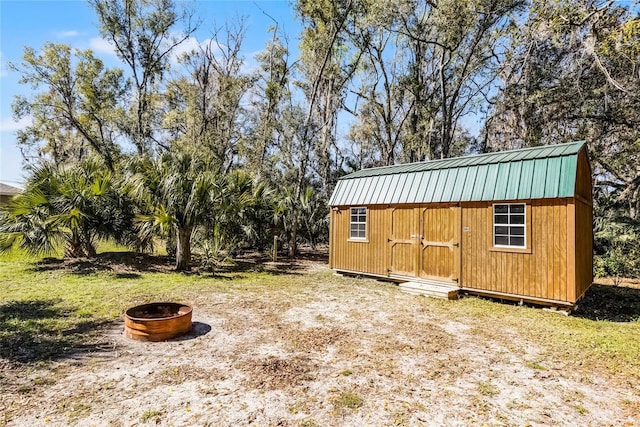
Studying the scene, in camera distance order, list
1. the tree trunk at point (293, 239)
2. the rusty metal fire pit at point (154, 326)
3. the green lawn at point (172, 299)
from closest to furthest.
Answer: the green lawn at point (172, 299) → the rusty metal fire pit at point (154, 326) → the tree trunk at point (293, 239)

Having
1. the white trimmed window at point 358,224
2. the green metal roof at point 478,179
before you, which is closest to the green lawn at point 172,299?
the white trimmed window at point 358,224

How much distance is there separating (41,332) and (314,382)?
13.2ft

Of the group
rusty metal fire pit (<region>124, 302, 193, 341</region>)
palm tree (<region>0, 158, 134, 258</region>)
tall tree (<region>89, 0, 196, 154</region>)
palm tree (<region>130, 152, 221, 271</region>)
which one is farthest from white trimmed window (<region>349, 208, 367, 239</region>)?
tall tree (<region>89, 0, 196, 154</region>)

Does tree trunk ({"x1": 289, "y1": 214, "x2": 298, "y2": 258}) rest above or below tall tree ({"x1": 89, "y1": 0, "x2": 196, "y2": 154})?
below

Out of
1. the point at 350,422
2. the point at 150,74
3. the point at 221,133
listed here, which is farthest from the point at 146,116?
the point at 350,422

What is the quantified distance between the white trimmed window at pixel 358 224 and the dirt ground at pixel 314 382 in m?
4.52

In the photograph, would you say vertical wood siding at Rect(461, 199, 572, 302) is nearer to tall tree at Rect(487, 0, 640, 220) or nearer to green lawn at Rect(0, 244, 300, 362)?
green lawn at Rect(0, 244, 300, 362)

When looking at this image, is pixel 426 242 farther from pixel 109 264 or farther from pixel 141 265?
pixel 109 264

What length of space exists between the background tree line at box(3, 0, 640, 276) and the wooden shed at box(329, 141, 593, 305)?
242 centimetres

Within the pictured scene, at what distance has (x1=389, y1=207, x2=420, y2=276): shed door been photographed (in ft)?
28.3

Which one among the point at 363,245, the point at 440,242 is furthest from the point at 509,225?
the point at 363,245

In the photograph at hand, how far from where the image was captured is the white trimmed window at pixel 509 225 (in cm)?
697

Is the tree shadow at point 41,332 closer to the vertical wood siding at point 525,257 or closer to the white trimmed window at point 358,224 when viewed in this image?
the white trimmed window at point 358,224

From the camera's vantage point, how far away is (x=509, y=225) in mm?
7141
